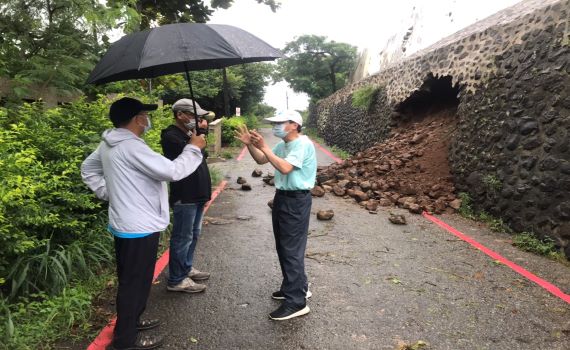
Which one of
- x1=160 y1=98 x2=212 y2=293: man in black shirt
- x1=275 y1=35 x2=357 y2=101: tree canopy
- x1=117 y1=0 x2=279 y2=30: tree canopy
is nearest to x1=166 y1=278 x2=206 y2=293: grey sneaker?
x1=160 y1=98 x2=212 y2=293: man in black shirt

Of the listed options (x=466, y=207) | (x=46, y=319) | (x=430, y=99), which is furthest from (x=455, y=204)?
(x=46, y=319)

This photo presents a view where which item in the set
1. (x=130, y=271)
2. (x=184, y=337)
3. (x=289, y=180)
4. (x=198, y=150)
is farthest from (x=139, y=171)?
(x=184, y=337)

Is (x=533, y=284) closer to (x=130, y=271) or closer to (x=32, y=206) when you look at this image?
(x=130, y=271)

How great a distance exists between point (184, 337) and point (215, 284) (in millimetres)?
1080

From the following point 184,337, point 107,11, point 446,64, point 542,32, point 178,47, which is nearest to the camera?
point 178,47

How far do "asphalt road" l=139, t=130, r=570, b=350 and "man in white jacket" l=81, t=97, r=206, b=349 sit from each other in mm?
579

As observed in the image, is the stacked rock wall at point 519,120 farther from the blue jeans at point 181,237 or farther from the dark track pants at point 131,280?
the dark track pants at point 131,280

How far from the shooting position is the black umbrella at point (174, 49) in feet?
9.67

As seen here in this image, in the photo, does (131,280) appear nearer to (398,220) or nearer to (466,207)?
(398,220)

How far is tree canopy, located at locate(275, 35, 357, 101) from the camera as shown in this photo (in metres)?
37.2

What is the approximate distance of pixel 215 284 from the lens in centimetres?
442

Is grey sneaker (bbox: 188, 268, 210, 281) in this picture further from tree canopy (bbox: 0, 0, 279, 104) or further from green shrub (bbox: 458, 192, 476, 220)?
green shrub (bbox: 458, 192, 476, 220)

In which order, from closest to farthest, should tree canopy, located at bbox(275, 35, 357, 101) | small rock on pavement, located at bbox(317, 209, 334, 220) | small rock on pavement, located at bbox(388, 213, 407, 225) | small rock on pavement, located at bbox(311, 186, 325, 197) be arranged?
1. small rock on pavement, located at bbox(388, 213, 407, 225)
2. small rock on pavement, located at bbox(317, 209, 334, 220)
3. small rock on pavement, located at bbox(311, 186, 325, 197)
4. tree canopy, located at bbox(275, 35, 357, 101)

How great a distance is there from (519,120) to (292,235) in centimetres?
478
